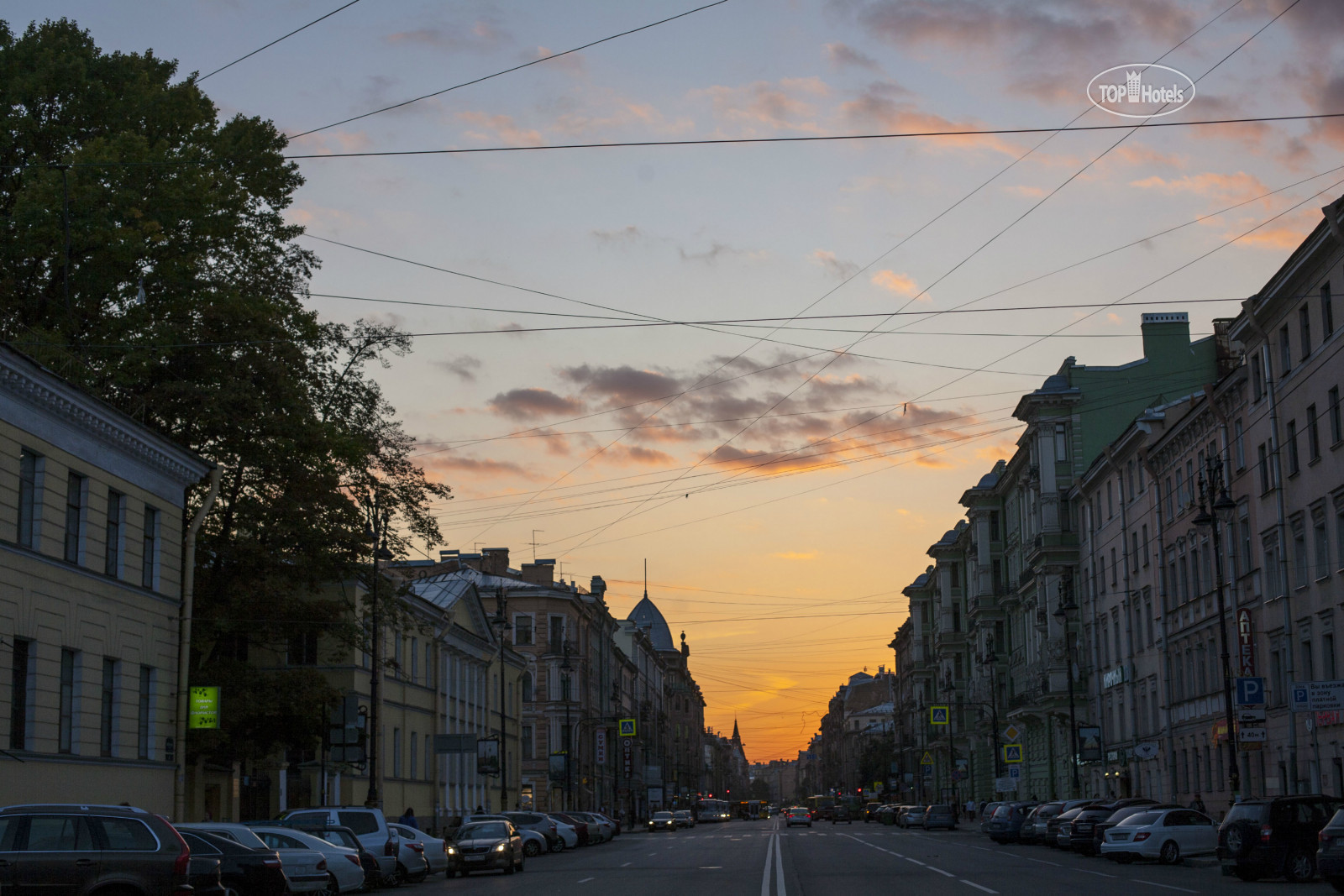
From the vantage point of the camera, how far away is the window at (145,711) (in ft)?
106

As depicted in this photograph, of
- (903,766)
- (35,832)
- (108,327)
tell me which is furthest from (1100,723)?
(903,766)

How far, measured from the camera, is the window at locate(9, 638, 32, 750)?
2641 cm

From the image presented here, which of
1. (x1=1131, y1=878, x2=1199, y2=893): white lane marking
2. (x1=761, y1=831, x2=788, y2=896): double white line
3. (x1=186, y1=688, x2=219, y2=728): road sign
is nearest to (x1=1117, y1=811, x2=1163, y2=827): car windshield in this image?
(x1=1131, y1=878, x2=1199, y2=893): white lane marking

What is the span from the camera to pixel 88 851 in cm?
1588

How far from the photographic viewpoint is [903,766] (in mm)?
147000

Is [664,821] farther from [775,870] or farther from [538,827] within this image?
[775,870]

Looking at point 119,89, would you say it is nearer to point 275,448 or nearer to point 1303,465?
point 275,448

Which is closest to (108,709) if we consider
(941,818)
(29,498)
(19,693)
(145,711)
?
(145,711)

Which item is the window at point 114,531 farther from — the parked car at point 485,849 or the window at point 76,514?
the parked car at point 485,849

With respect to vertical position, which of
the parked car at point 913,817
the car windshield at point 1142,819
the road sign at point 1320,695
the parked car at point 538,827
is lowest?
the parked car at point 913,817

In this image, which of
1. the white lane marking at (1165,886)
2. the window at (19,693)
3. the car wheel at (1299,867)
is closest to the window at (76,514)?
the window at (19,693)

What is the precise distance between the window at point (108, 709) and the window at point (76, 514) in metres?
2.64

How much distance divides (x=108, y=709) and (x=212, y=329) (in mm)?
9891

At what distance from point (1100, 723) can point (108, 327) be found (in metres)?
48.0
